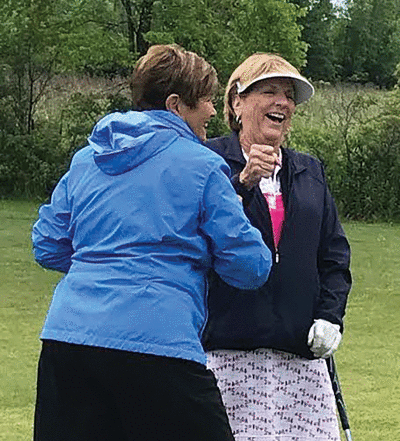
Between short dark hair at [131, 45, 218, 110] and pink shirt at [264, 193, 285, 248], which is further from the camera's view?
pink shirt at [264, 193, 285, 248]

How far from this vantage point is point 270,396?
3.59m

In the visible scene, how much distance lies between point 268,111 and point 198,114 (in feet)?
1.76

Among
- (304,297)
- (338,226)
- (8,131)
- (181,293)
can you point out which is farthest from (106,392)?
(8,131)

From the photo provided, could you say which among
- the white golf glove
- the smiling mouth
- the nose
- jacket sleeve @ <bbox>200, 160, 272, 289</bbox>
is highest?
the nose

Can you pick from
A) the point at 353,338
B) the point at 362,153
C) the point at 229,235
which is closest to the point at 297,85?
the point at 229,235

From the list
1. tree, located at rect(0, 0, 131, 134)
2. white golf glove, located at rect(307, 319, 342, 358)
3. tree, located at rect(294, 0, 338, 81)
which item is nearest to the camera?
white golf glove, located at rect(307, 319, 342, 358)

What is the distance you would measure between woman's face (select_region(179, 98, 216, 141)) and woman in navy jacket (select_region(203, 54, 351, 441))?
358 millimetres

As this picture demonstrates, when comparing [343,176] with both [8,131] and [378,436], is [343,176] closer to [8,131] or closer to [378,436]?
[8,131]

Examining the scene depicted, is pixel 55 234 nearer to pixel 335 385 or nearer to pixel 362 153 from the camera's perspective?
pixel 335 385

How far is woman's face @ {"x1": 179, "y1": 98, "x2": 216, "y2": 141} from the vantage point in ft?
10.3

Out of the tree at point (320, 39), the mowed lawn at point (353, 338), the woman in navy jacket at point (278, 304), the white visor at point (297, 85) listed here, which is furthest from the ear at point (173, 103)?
the tree at point (320, 39)

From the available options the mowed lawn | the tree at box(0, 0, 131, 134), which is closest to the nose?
the mowed lawn

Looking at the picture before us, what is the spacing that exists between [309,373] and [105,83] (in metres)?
17.9

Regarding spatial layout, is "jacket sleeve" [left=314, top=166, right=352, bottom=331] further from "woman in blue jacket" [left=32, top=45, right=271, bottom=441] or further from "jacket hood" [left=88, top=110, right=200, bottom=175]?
"jacket hood" [left=88, top=110, right=200, bottom=175]
